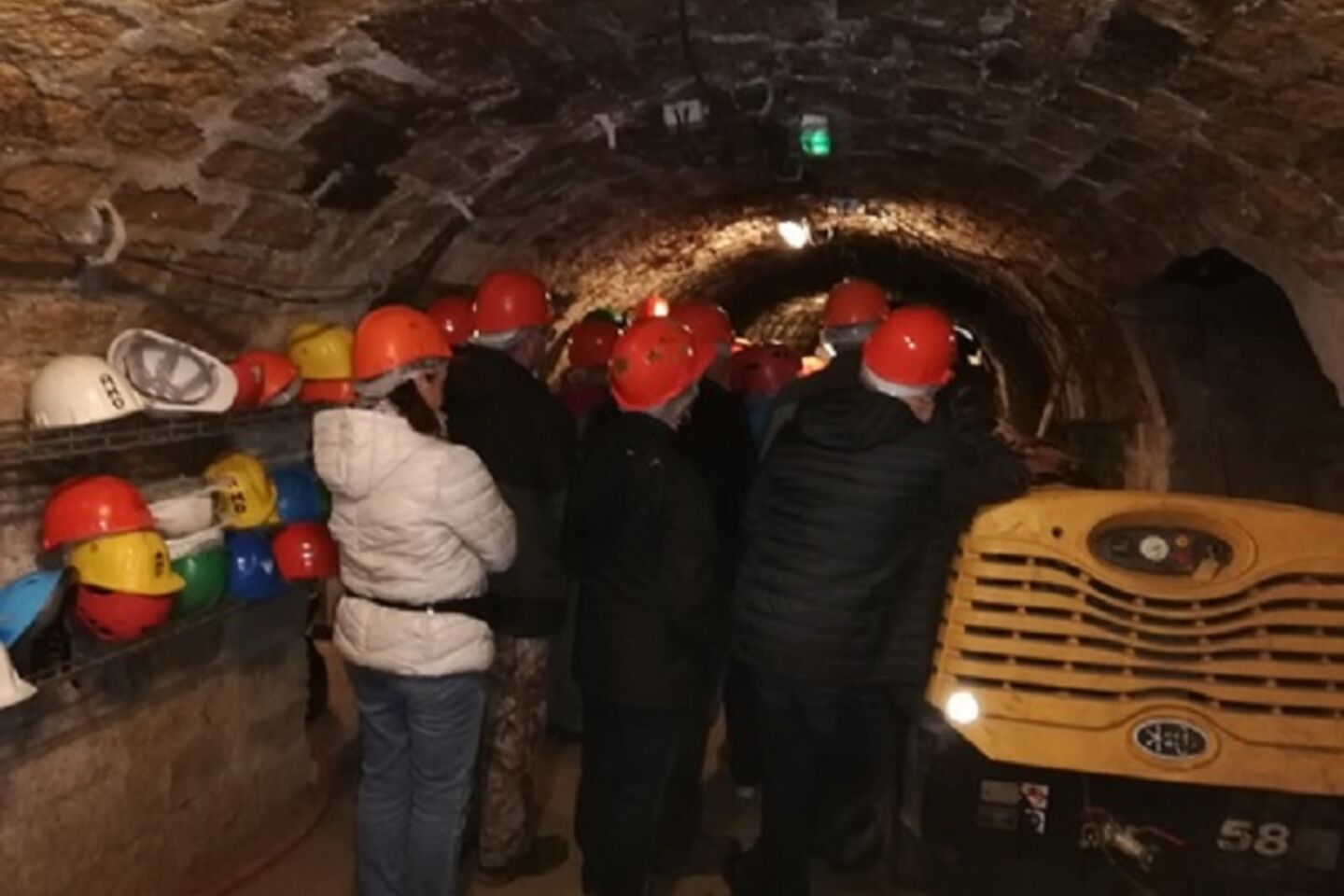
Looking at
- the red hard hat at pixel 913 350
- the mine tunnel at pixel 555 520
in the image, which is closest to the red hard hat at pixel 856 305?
the mine tunnel at pixel 555 520

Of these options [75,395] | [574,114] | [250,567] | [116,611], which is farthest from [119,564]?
[574,114]

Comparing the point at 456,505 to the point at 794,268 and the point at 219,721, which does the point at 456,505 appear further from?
the point at 794,268

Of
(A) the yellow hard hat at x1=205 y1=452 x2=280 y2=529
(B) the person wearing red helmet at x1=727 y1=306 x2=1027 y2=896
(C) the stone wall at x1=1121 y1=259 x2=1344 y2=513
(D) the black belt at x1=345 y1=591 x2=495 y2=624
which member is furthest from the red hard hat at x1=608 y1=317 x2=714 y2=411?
(C) the stone wall at x1=1121 y1=259 x2=1344 y2=513

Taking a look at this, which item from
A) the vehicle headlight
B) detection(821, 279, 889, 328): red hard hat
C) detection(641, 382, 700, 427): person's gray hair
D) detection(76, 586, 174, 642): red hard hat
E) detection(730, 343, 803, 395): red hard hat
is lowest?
the vehicle headlight

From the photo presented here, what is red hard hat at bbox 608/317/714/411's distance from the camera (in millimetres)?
3445

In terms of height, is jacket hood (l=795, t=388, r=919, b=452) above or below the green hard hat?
above

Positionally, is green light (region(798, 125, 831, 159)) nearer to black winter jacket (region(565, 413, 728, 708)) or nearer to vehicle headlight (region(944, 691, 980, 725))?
black winter jacket (region(565, 413, 728, 708))

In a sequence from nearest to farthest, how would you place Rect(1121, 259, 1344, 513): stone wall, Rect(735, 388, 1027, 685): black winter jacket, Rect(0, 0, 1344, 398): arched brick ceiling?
Rect(0, 0, 1344, 398): arched brick ceiling < Rect(735, 388, 1027, 685): black winter jacket < Rect(1121, 259, 1344, 513): stone wall

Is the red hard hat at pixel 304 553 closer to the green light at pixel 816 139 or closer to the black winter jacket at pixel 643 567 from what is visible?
the black winter jacket at pixel 643 567

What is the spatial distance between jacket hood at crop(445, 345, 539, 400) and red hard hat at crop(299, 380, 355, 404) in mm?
460

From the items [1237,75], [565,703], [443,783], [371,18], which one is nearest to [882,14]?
[1237,75]

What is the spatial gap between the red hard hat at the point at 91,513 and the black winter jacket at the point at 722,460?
1.92m

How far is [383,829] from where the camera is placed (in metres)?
3.50

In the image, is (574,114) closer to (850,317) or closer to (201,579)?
(850,317)
